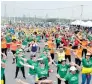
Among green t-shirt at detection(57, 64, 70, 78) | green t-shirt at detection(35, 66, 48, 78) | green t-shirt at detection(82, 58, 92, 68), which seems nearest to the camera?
green t-shirt at detection(35, 66, 48, 78)

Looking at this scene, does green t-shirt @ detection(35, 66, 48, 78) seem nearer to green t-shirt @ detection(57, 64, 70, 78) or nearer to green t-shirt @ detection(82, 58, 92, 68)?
green t-shirt @ detection(57, 64, 70, 78)

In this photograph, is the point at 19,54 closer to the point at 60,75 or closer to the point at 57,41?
the point at 60,75

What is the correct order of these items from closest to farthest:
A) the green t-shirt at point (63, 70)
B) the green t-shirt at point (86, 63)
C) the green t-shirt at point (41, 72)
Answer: the green t-shirt at point (41, 72), the green t-shirt at point (63, 70), the green t-shirt at point (86, 63)

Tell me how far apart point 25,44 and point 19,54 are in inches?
329

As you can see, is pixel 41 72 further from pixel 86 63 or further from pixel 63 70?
pixel 86 63

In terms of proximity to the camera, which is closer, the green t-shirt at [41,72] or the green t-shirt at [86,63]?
the green t-shirt at [41,72]

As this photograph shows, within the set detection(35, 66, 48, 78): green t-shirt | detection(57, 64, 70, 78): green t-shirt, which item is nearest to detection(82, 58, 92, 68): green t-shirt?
detection(57, 64, 70, 78): green t-shirt

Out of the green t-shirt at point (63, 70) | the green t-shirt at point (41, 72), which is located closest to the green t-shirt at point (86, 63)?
the green t-shirt at point (63, 70)

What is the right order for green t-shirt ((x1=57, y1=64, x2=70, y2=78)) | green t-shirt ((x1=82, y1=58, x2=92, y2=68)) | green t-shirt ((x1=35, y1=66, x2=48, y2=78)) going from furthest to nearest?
1. green t-shirt ((x1=82, y1=58, x2=92, y2=68))
2. green t-shirt ((x1=57, y1=64, x2=70, y2=78))
3. green t-shirt ((x1=35, y1=66, x2=48, y2=78))

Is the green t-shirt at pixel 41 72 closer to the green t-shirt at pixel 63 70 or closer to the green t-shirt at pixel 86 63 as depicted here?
the green t-shirt at pixel 63 70

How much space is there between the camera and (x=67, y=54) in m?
15.0

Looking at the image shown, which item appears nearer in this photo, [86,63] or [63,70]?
[63,70]

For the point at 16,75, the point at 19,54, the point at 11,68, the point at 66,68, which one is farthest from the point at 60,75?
the point at 11,68

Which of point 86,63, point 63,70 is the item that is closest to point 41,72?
point 63,70
